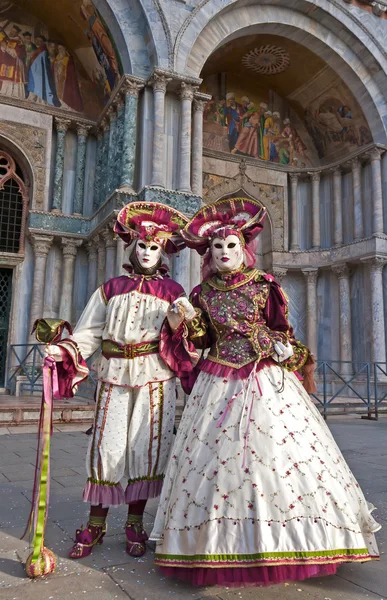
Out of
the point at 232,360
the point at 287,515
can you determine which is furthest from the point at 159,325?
the point at 287,515

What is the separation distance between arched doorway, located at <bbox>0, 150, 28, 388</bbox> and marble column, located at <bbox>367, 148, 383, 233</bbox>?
9.00 meters

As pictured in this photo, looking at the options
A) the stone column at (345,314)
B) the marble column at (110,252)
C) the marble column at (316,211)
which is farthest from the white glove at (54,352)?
the marble column at (316,211)

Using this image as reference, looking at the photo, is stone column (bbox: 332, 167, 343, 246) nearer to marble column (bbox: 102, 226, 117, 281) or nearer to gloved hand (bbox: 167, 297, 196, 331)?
marble column (bbox: 102, 226, 117, 281)

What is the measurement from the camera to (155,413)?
2656 mm

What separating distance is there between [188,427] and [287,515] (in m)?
0.66

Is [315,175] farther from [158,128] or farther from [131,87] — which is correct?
[131,87]

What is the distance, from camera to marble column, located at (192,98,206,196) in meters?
9.96

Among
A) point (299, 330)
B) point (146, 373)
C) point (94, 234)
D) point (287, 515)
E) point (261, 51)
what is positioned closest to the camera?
point (287, 515)

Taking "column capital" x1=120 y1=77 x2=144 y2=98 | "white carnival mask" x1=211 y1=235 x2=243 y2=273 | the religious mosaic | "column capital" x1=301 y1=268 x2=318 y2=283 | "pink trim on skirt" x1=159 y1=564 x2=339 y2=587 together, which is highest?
the religious mosaic

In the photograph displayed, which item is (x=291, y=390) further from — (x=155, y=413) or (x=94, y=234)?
(x=94, y=234)

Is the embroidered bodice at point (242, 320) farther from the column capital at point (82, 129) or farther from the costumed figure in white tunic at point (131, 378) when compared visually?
the column capital at point (82, 129)

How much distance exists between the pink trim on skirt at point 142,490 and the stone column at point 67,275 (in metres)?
9.50

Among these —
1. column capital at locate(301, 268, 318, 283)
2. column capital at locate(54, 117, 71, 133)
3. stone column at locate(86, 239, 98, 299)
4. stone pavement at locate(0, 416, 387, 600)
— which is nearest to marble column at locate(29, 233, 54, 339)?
stone column at locate(86, 239, 98, 299)

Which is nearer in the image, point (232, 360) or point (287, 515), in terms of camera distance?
point (287, 515)
